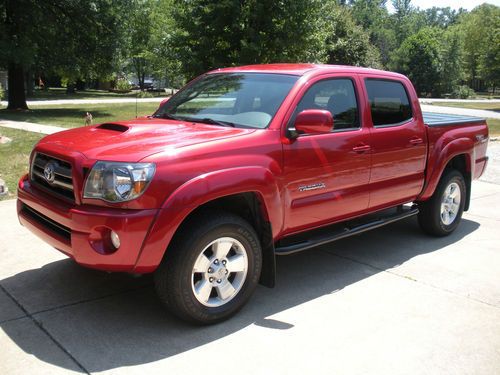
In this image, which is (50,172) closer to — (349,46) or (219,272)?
(219,272)

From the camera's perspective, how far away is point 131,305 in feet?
13.3

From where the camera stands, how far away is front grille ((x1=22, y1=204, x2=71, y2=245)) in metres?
3.57

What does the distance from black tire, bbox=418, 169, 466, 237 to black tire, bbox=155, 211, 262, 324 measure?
2.93 meters

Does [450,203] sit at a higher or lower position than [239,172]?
lower

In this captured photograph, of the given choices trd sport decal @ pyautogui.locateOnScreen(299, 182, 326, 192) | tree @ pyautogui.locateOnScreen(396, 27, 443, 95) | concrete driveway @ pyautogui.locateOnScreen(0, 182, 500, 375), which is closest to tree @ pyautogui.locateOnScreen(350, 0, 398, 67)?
tree @ pyautogui.locateOnScreen(396, 27, 443, 95)

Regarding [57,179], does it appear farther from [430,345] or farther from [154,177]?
[430,345]

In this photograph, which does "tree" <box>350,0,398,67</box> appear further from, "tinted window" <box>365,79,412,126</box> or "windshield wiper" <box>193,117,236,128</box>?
"windshield wiper" <box>193,117,236,128</box>

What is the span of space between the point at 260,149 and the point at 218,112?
2.45ft

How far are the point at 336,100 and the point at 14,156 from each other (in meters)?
7.19

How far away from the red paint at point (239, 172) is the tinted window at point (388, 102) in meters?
0.10

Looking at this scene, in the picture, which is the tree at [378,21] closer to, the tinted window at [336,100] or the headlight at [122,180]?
the tinted window at [336,100]

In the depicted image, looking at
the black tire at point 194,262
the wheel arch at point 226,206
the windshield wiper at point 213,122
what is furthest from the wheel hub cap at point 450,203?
the black tire at point 194,262

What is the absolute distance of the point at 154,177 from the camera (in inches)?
130

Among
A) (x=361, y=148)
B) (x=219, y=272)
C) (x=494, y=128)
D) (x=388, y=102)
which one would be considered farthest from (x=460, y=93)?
(x=219, y=272)
